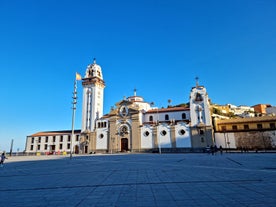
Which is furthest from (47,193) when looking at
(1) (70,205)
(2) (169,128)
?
(2) (169,128)

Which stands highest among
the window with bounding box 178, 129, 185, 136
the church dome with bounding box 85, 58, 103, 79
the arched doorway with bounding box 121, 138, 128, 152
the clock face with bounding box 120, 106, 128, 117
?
the church dome with bounding box 85, 58, 103, 79

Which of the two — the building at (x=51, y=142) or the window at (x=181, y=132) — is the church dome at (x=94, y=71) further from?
the window at (x=181, y=132)

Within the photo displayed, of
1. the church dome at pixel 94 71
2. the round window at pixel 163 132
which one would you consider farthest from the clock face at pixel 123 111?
the church dome at pixel 94 71

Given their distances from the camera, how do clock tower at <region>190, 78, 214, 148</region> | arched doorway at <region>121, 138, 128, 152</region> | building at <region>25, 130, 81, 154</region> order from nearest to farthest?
clock tower at <region>190, 78, 214, 148</region>, arched doorway at <region>121, 138, 128, 152</region>, building at <region>25, 130, 81, 154</region>

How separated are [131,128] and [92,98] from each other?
16.3m

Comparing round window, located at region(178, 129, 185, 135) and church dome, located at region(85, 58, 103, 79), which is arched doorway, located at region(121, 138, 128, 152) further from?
church dome, located at region(85, 58, 103, 79)

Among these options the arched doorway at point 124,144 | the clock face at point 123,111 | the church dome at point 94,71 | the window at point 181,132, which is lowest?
the arched doorway at point 124,144

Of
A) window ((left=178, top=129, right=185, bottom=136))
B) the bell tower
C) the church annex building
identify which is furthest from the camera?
the bell tower

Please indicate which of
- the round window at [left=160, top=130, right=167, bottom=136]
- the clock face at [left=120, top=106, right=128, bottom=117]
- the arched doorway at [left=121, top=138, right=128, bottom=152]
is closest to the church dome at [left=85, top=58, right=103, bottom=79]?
the clock face at [left=120, top=106, right=128, bottom=117]

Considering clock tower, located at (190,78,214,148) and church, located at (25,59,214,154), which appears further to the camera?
church, located at (25,59,214,154)

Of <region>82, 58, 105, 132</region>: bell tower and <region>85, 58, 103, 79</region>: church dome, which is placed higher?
<region>85, 58, 103, 79</region>: church dome

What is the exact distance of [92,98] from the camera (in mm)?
55188

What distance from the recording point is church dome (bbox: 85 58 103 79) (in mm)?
57625

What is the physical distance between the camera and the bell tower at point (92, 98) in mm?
54062
